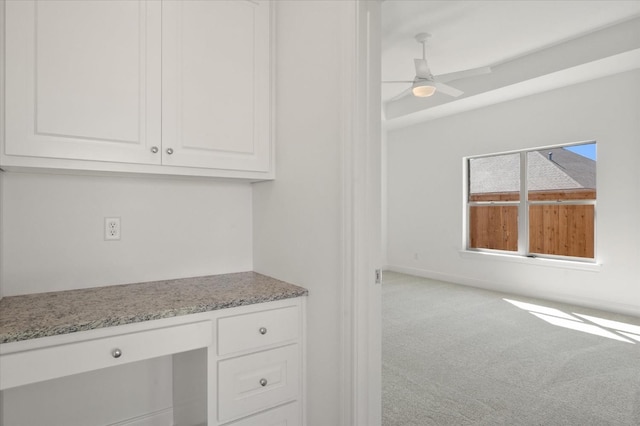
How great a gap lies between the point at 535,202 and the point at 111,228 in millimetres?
5059

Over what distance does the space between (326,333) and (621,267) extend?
4.14 m

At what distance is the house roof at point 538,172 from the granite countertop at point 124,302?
4380 mm

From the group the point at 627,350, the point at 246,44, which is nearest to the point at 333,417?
the point at 246,44

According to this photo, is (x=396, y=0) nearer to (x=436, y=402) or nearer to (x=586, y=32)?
(x=586, y=32)

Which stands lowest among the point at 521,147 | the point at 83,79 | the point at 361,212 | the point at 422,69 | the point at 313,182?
the point at 361,212

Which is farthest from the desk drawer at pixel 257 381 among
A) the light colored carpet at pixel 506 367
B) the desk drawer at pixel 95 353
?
the light colored carpet at pixel 506 367

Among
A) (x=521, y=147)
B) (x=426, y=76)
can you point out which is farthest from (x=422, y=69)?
(x=521, y=147)

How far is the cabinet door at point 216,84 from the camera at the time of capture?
1576 millimetres

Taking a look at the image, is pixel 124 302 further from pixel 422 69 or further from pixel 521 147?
pixel 521 147

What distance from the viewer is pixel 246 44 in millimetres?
1763

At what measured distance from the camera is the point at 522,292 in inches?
191

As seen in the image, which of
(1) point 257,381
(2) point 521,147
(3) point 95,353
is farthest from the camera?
(2) point 521,147

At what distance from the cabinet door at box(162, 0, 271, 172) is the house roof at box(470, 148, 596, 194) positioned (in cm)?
431

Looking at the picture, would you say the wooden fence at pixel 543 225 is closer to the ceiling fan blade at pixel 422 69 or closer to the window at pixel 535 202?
the window at pixel 535 202
